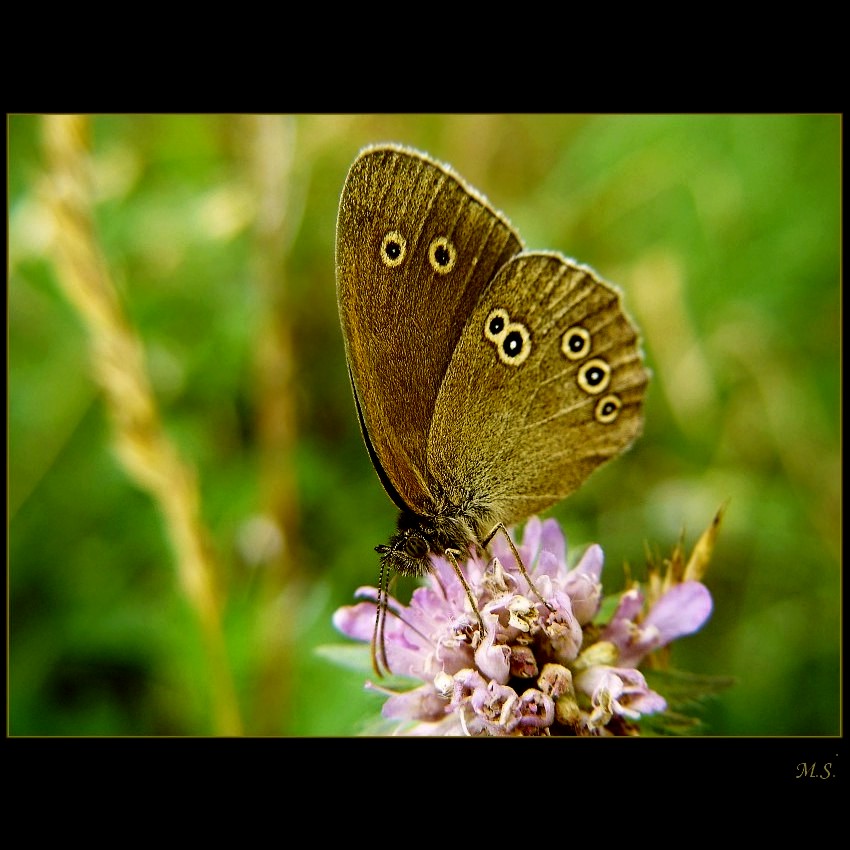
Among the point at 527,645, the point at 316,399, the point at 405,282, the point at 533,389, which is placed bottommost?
the point at 527,645

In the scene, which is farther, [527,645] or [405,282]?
[405,282]

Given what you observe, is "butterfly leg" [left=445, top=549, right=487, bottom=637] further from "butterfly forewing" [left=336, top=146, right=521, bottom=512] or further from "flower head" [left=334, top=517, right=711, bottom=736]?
"butterfly forewing" [left=336, top=146, right=521, bottom=512]

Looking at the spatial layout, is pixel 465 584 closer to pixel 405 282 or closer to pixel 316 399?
pixel 405 282

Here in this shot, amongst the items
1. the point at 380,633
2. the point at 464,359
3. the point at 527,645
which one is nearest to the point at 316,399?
the point at 464,359

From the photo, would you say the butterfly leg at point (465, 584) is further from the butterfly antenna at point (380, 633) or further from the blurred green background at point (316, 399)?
the blurred green background at point (316, 399)

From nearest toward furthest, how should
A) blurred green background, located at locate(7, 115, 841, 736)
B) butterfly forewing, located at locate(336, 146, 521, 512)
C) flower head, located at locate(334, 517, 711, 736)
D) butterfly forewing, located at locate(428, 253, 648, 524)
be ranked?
flower head, located at locate(334, 517, 711, 736)
butterfly forewing, located at locate(336, 146, 521, 512)
butterfly forewing, located at locate(428, 253, 648, 524)
blurred green background, located at locate(7, 115, 841, 736)

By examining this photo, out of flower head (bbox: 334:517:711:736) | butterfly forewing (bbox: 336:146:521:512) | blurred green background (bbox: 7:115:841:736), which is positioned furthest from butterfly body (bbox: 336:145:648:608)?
blurred green background (bbox: 7:115:841:736)
